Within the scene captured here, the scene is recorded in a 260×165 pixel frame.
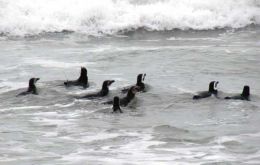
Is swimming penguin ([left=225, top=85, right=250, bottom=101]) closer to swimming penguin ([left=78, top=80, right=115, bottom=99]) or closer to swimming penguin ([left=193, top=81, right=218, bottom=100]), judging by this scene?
swimming penguin ([left=193, top=81, right=218, bottom=100])

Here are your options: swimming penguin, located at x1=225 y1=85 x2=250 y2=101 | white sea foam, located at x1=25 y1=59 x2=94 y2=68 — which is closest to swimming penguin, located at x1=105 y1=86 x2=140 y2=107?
swimming penguin, located at x1=225 y1=85 x2=250 y2=101

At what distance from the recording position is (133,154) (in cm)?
1084

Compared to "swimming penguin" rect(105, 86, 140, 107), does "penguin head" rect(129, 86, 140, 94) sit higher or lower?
higher

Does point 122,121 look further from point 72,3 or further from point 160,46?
point 72,3

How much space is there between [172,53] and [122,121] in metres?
8.66

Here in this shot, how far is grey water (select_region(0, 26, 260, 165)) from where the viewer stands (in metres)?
11.0

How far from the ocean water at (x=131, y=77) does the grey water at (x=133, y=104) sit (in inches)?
0.9

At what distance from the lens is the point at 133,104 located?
15250 mm

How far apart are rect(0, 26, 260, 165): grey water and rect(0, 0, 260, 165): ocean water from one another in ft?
0.07

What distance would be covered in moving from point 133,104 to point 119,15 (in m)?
13.9

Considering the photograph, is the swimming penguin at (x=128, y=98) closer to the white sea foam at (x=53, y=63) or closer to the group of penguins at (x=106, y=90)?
the group of penguins at (x=106, y=90)

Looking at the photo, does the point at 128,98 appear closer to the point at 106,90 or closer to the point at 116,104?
the point at 116,104

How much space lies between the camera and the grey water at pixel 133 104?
36.0 ft

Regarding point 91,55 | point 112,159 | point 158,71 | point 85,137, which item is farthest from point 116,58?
point 112,159
